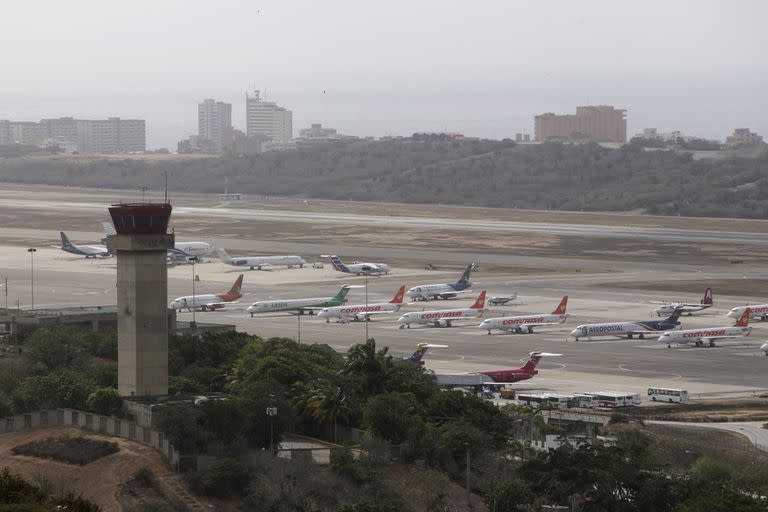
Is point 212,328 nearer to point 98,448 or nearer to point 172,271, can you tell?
point 98,448

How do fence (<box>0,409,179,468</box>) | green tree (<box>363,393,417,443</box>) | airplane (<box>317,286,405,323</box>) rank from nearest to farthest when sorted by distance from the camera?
fence (<box>0,409,179,468</box>) → green tree (<box>363,393,417,443</box>) → airplane (<box>317,286,405,323</box>)

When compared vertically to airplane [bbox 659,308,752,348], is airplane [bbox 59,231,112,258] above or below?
above

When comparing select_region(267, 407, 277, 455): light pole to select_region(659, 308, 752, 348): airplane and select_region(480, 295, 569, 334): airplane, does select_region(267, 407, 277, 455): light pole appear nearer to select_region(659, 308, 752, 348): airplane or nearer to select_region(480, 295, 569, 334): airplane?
select_region(659, 308, 752, 348): airplane

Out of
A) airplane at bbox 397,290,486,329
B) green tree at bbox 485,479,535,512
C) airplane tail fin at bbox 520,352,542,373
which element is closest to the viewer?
green tree at bbox 485,479,535,512

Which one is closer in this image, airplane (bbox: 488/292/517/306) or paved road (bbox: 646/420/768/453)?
paved road (bbox: 646/420/768/453)

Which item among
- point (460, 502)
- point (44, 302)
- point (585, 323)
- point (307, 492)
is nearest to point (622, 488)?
point (460, 502)

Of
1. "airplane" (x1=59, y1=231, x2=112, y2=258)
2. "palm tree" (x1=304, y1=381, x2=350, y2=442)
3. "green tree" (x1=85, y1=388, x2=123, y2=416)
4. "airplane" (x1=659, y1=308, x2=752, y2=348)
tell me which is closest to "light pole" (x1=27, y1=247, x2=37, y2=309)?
"airplane" (x1=59, y1=231, x2=112, y2=258)

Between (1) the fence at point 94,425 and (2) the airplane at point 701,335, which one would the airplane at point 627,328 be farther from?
(1) the fence at point 94,425

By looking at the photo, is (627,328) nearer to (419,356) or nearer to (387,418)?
(419,356)
